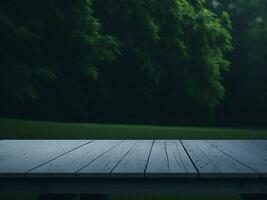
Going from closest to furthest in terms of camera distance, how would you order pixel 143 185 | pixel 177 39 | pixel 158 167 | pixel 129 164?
pixel 143 185, pixel 158 167, pixel 129 164, pixel 177 39

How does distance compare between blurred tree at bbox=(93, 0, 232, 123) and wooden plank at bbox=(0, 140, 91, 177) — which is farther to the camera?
blurred tree at bbox=(93, 0, 232, 123)

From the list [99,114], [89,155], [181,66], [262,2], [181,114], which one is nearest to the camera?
[89,155]

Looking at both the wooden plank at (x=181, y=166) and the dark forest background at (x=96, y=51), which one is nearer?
the wooden plank at (x=181, y=166)

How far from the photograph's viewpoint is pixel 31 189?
12.3 ft

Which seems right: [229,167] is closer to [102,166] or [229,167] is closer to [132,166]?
[132,166]

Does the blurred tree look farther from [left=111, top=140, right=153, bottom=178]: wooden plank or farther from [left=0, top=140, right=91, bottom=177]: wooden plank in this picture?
[left=111, top=140, right=153, bottom=178]: wooden plank

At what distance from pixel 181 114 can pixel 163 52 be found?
1836cm

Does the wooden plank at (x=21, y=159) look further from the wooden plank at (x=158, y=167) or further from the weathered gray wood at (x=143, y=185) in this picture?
the wooden plank at (x=158, y=167)

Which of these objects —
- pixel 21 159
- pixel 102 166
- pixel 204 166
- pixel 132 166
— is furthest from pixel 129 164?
pixel 21 159

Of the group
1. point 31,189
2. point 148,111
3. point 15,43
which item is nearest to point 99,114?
point 148,111

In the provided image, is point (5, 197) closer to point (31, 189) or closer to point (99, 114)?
point (31, 189)

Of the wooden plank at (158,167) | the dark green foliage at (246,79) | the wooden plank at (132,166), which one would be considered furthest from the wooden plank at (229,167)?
the dark green foliage at (246,79)

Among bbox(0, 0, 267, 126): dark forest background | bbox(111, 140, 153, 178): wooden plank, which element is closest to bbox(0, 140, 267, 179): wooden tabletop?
bbox(111, 140, 153, 178): wooden plank

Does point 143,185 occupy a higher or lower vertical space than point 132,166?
lower
